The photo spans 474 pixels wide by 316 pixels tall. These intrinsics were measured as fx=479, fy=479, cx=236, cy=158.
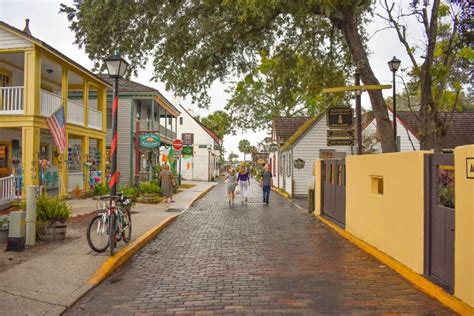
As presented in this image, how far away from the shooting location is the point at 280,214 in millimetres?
15867

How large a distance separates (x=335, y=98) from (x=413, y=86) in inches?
189

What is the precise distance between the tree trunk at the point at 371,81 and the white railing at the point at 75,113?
11246mm

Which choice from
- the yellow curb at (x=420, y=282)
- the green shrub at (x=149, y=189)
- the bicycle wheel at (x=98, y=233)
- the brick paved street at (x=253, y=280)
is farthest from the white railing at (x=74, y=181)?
the yellow curb at (x=420, y=282)

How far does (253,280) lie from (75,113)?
1528 centimetres

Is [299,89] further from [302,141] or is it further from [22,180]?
[22,180]

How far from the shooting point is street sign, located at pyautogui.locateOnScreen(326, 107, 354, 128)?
13766 mm

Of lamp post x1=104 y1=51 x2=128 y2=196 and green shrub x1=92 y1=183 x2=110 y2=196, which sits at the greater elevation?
lamp post x1=104 y1=51 x2=128 y2=196

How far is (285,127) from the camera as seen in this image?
1208 inches

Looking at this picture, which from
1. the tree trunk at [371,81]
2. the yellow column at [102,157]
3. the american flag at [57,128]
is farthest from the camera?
the yellow column at [102,157]

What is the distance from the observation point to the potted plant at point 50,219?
9305mm

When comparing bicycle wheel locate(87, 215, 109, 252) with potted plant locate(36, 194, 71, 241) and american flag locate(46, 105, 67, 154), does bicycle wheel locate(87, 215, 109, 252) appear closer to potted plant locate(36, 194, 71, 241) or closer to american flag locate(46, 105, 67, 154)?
potted plant locate(36, 194, 71, 241)

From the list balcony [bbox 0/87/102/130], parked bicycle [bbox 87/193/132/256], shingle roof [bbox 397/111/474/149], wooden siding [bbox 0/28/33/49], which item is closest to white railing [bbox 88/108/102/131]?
balcony [bbox 0/87/102/130]

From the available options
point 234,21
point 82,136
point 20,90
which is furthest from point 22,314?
point 82,136

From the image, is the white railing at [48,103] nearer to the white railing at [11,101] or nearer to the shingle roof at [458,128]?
the white railing at [11,101]
